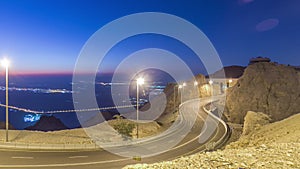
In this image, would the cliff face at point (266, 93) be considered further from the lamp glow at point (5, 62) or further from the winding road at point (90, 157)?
the lamp glow at point (5, 62)

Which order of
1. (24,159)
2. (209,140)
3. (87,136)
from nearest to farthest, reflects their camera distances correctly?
(24,159)
(87,136)
(209,140)

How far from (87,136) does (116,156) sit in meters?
6.37

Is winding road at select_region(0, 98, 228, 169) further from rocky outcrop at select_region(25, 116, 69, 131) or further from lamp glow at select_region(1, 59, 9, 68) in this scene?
rocky outcrop at select_region(25, 116, 69, 131)

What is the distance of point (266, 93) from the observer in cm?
4581

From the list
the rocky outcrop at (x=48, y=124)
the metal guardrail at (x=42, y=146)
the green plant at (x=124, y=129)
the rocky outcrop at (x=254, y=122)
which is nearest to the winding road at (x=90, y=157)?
the metal guardrail at (x=42, y=146)

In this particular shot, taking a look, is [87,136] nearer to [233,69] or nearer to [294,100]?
[294,100]

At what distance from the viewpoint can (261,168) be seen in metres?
7.64

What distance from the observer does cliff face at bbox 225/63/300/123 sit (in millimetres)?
43438

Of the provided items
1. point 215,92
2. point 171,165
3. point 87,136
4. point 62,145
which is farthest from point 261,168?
point 215,92

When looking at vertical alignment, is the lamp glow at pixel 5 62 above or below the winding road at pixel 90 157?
above

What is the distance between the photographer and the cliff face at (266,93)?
43.4 m

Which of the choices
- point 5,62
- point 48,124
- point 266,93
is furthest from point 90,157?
point 48,124

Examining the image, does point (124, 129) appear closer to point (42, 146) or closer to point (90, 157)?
point (90, 157)

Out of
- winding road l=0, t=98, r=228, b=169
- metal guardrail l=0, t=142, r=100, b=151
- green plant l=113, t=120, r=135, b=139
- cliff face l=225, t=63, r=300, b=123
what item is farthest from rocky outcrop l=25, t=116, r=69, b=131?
metal guardrail l=0, t=142, r=100, b=151
